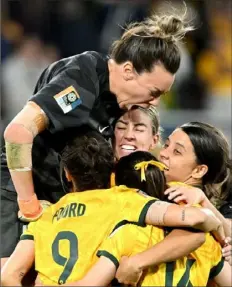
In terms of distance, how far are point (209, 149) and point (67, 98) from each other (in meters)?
0.62

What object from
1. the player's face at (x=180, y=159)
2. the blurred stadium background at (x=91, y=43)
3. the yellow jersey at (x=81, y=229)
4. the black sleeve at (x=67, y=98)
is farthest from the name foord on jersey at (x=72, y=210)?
the blurred stadium background at (x=91, y=43)

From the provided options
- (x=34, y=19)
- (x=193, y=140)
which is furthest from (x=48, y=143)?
(x=34, y=19)

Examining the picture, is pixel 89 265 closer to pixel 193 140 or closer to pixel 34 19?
pixel 193 140

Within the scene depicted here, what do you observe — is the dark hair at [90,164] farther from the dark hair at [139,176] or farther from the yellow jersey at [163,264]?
the yellow jersey at [163,264]

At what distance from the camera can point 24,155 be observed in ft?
9.96

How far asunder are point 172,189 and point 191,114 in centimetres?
411

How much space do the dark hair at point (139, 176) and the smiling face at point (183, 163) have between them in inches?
10.3

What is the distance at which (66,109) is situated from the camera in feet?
10.3

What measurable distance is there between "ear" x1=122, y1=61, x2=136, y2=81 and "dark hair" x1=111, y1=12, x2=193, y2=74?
2 cm

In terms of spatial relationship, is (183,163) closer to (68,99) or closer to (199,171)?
(199,171)

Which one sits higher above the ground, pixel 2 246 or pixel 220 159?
pixel 220 159

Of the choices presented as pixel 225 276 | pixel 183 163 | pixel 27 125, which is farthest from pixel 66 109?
pixel 225 276

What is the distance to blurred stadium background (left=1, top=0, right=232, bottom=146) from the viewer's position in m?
7.23

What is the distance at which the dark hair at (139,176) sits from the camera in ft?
9.57
